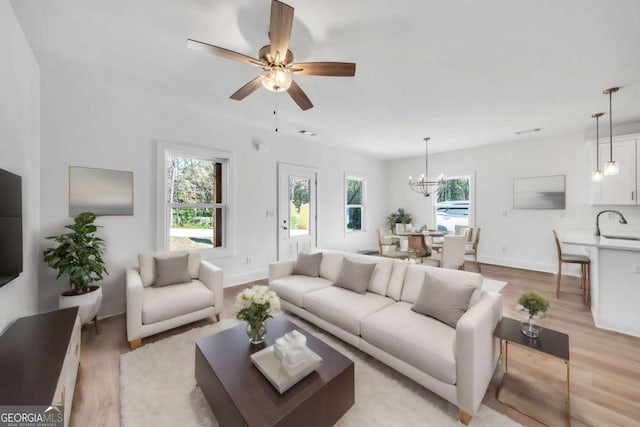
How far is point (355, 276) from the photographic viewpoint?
9.13 ft

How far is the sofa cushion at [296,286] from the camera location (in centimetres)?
289

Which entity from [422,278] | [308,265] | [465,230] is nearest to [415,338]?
[422,278]

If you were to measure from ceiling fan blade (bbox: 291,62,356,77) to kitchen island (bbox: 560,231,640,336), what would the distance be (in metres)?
3.29

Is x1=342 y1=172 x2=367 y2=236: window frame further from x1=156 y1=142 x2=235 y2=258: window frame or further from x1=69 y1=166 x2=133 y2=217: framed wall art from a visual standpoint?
x1=69 y1=166 x2=133 y2=217: framed wall art

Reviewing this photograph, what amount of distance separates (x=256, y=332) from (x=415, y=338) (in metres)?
1.17

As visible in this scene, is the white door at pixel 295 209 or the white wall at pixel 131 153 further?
the white door at pixel 295 209

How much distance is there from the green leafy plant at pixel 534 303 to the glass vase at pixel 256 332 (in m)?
1.92

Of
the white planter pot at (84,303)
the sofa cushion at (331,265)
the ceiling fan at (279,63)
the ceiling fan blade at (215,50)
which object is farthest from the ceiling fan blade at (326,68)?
the white planter pot at (84,303)

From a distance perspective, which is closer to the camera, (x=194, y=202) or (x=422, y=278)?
(x=422, y=278)

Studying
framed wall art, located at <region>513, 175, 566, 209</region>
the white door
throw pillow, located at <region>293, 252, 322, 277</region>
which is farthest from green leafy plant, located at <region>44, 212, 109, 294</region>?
framed wall art, located at <region>513, 175, 566, 209</region>

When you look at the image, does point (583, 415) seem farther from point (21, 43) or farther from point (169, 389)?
point (21, 43)

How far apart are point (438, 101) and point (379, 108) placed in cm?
77

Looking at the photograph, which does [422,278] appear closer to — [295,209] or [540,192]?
[295,209]

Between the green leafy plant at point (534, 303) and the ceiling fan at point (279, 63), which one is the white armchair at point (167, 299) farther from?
the green leafy plant at point (534, 303)
